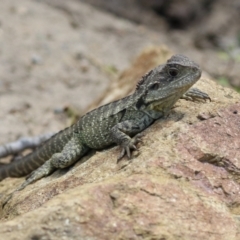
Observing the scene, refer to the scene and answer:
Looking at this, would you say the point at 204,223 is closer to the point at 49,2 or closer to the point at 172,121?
the point at 172,121

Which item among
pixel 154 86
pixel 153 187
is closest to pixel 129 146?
pixel 154 86

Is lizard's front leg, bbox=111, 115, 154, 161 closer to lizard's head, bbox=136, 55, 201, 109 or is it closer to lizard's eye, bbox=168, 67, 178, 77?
lizard's head, bbox=136, 55, 201, 109

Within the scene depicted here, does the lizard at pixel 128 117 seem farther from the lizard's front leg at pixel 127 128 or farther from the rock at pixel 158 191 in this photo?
the rock at pixel 158 191

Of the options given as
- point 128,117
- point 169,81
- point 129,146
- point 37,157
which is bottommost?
point 37,157

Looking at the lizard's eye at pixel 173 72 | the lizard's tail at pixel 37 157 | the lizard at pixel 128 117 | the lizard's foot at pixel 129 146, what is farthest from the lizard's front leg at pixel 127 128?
the lizard's tail at pixel 37 157

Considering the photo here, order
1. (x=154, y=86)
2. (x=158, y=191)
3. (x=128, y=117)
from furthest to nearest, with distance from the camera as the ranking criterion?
(x=128, y=117)
(x=154, y=86)
(x=158, y=191)

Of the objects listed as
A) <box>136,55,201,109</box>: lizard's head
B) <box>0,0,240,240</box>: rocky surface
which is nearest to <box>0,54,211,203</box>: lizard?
<box>136,55,201,109</box>: lizard's head

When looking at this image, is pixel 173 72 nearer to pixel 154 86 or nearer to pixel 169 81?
pixel 169 81
